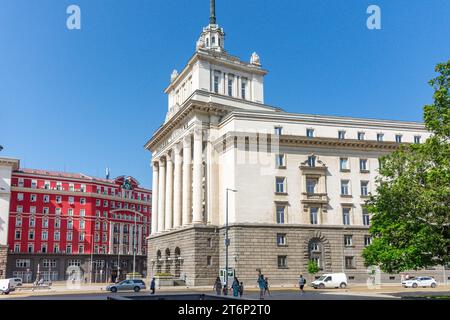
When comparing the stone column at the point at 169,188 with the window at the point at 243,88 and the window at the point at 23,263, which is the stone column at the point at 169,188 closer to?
the window at the point at 243,88

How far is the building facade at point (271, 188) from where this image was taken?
62.2 metres

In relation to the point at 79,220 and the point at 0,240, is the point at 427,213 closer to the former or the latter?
the point at 0,240

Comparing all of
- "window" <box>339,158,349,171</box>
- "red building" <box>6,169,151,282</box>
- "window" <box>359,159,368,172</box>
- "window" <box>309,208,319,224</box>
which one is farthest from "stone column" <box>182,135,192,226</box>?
"red building" <box>6,169,151,282</box>

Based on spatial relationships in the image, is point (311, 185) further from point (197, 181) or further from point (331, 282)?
point (197, 181)

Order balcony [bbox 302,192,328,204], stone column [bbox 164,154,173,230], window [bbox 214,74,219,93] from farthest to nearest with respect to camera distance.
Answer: stone column [bbox 164,154,173,230]
window [bbox 214,74,219,93]
balcony [bbox 302,192,328,204]

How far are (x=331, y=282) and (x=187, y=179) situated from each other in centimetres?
2432

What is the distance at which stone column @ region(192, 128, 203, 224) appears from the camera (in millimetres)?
65125

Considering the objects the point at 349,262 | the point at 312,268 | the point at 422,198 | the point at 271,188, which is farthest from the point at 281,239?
the point at 422,198

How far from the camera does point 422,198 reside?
104 ft

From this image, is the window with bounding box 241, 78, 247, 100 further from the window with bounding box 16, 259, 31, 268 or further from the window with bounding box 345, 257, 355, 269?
the window with bounding box 16, 259, 31, 268

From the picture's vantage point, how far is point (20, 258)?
4131 inches

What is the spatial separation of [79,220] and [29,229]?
11.0 m

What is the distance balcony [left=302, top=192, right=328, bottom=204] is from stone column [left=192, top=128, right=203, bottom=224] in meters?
13.4

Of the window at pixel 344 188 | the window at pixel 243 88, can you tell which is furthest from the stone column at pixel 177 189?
the window at pixel 344 188
